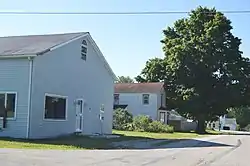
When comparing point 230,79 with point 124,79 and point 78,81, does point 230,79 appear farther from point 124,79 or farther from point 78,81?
point 124,79

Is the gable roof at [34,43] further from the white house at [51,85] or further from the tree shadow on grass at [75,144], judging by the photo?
the tree shadow on grass at [75,144]

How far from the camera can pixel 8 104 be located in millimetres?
26094

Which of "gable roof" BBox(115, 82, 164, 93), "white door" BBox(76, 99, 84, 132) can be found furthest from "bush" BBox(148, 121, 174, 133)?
"white door" BBox(76, 99, 84, 132)

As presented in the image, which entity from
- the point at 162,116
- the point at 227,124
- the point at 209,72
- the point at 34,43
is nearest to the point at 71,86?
the point at 34,43

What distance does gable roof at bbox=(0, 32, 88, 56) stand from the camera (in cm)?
2619

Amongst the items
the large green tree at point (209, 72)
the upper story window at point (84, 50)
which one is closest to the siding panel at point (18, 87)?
the upper story window at point (84, 50)

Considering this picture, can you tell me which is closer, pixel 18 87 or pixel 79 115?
pixel 18 87

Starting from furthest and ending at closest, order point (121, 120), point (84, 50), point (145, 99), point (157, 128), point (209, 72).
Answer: point (145, 99) → point (209, 72) → point (121, 120) → point (157, 128) → point (84, 50)

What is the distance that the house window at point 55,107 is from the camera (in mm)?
27141

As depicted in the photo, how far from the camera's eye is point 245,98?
57375 mm

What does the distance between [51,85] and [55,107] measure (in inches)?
58.0

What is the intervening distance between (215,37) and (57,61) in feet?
108

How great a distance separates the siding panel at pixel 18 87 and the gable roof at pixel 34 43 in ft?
1.93

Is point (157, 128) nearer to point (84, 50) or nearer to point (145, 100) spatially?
point (145, 100)
